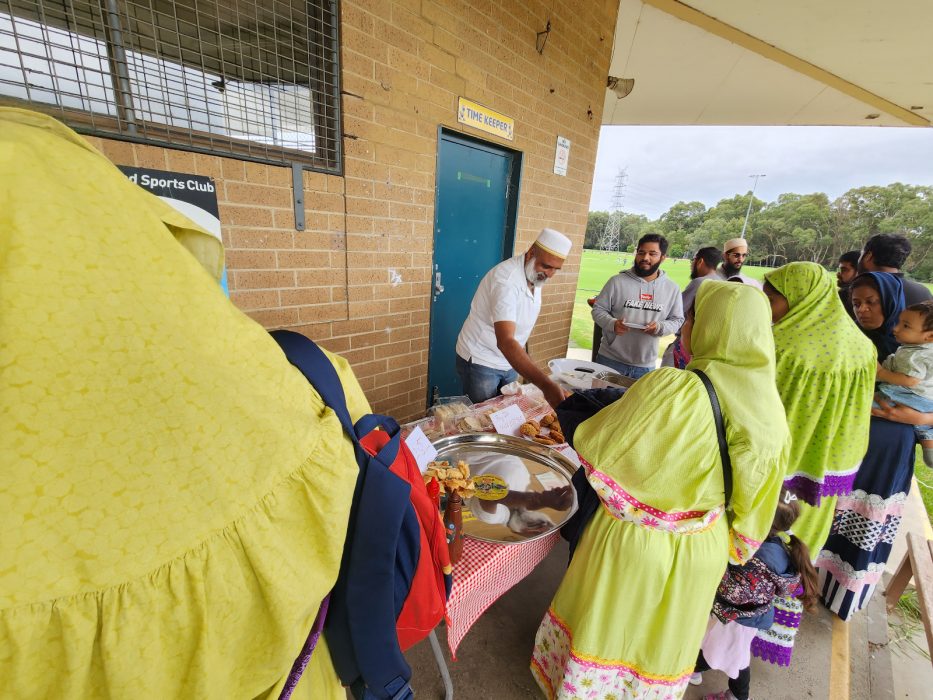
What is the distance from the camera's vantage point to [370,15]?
7.99ft

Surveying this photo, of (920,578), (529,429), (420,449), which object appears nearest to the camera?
(420,449)

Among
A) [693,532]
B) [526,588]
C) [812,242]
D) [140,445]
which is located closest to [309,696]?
[140,445]

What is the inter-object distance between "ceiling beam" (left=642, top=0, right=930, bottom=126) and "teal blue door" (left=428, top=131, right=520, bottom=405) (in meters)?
2.39

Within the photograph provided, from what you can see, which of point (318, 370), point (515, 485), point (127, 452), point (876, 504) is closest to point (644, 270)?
point (876, 504)

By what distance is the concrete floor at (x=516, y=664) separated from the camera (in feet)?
6.56

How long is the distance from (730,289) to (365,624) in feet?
5.17

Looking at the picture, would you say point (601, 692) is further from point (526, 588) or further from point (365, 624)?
point (365, 624)

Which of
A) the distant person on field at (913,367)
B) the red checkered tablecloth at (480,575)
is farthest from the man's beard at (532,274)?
the distant person on field at (913,367)

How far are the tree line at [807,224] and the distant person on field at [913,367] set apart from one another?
15656 mm

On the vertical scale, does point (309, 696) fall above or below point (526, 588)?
above

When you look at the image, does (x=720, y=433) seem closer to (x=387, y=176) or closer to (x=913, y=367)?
(x=913, y=367)

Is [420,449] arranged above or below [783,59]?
below

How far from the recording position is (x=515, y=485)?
174 cm

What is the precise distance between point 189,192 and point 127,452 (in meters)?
1.92
